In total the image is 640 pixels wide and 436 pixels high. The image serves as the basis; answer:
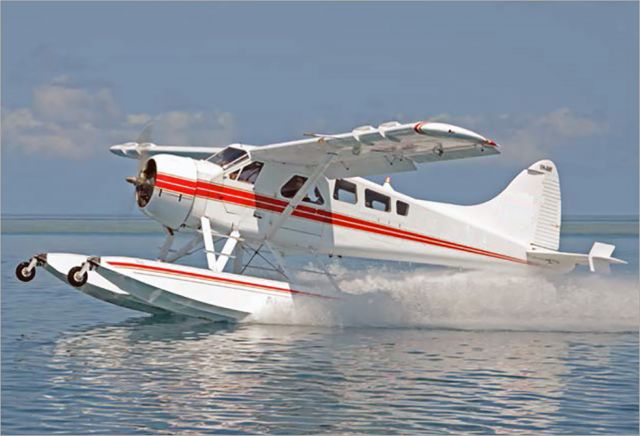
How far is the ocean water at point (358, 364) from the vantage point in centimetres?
1015

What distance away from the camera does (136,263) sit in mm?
15391

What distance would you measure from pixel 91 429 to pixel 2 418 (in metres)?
1.08

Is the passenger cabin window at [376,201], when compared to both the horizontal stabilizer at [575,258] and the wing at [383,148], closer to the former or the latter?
the wing at [383,148]

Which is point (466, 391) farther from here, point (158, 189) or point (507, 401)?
point (158, 189)

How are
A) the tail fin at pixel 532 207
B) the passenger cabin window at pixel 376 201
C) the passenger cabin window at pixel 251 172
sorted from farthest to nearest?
the tail fin at pixel 532 207
the passenger cabin window at pixel 376 201
the passenger cabin window at pixel 251 172

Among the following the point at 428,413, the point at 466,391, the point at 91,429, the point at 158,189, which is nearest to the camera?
the point at 91,429

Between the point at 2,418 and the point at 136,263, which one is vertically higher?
the point at 136,263

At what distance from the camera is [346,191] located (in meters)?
18.2

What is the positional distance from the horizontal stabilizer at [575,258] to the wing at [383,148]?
3713mm

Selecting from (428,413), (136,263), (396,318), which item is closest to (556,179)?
(396,318)

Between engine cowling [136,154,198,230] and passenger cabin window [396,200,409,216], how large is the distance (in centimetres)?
379

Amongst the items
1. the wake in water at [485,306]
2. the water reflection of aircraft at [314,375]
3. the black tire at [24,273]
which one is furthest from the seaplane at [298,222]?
the water reflection of aircraft at [314,375]

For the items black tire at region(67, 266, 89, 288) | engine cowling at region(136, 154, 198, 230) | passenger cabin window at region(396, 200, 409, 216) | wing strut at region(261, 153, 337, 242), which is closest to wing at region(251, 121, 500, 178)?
wing strut at region(261, 153, 337, 242)

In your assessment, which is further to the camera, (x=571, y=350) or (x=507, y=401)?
(x=571, y=350)
